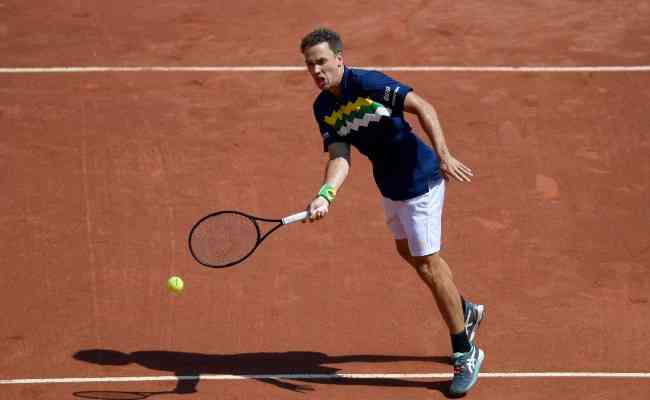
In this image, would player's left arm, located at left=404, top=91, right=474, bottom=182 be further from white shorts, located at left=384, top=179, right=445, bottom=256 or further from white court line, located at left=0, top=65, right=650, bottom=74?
white court line, located at left=0, top=65, right=650, bottom=74

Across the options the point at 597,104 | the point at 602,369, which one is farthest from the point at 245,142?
the point at 602,369

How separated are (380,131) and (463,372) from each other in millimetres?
1696

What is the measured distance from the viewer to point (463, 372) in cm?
796

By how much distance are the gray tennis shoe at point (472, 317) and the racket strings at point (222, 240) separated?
161 centimetres

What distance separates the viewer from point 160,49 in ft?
42.8

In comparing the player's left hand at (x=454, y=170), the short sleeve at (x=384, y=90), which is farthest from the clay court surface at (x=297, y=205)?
the short sleeve at (x=384, y=90)

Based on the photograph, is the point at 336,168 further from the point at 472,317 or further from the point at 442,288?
the point at 472,317

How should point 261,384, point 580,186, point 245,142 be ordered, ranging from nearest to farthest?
point 261,384 < point 580,186 < point 245,142

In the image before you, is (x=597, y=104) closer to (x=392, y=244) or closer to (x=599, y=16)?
(x=599, y=16)

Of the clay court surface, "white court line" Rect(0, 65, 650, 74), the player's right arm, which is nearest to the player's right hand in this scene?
the player's right arm

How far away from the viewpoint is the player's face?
298 inches

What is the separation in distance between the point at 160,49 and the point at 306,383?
231 inches

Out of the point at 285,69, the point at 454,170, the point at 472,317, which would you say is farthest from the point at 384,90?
the point at 285,69

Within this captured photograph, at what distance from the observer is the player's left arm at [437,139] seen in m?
7.36
